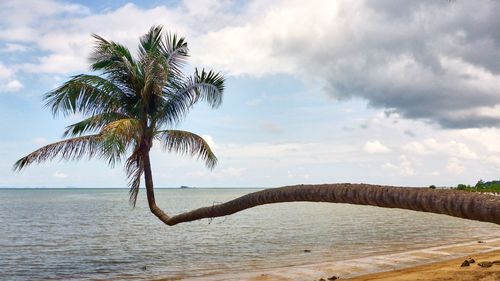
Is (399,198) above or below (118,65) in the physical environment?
below

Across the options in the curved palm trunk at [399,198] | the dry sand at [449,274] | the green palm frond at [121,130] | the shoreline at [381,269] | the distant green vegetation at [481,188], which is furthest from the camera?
the distant green vegetation at [481,188]

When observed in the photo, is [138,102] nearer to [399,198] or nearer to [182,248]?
[399,198]

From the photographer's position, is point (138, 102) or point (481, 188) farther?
point (481, 188)

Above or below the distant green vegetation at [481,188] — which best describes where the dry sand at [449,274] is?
below

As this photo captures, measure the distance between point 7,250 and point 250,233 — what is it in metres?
20.6

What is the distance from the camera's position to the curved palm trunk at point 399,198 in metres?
6.57

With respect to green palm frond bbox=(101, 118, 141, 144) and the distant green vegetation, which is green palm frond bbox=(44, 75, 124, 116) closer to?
green palm frond bbox=(101, 118, 141, 144)

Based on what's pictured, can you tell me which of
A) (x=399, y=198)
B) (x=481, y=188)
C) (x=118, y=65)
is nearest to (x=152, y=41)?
(x=118, y=65)

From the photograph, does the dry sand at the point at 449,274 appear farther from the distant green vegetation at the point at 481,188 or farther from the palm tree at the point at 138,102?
the distant green vegetation at the point at 481,188

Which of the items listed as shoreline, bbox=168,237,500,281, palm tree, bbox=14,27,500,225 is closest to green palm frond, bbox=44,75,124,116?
palm tree, bbox=14,27,500,225

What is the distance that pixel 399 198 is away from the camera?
7.78 metres

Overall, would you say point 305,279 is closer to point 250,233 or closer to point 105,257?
point 105,257

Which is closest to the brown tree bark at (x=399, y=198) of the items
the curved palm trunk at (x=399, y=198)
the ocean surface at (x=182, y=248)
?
the curved palm trunk at (x=399, y=198)

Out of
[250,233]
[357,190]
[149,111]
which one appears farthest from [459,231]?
[357,190]
